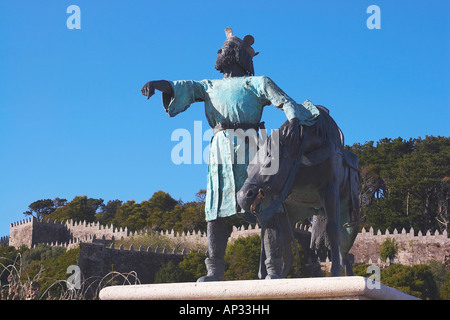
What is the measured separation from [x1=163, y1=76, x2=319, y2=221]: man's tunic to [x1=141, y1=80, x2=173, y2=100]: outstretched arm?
64 mm

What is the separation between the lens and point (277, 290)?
5.05 m

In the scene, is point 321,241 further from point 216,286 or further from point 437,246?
point 437,246

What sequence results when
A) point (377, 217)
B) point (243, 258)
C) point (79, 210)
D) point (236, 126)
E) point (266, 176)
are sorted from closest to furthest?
point (266, 176)
point (236, 126)
point (243, 258)
point (377, 217)
point (79, 210)

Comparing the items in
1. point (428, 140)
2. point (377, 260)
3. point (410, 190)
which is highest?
point (428, 140)

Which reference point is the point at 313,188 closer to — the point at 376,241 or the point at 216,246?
the point at 216,246

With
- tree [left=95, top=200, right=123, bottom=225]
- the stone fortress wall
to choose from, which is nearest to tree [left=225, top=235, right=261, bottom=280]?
the stone fortress wall

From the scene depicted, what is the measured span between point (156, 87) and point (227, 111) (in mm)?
722

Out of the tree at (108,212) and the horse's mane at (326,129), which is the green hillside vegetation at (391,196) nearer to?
the tree at (108,212)

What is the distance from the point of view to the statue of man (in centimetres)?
632

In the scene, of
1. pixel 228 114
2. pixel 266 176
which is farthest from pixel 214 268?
pixel 228 114

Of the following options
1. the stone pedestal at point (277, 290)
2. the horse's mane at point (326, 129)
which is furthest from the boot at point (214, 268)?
the horse's mane at point (326, 129)

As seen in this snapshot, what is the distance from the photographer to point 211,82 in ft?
22.7
